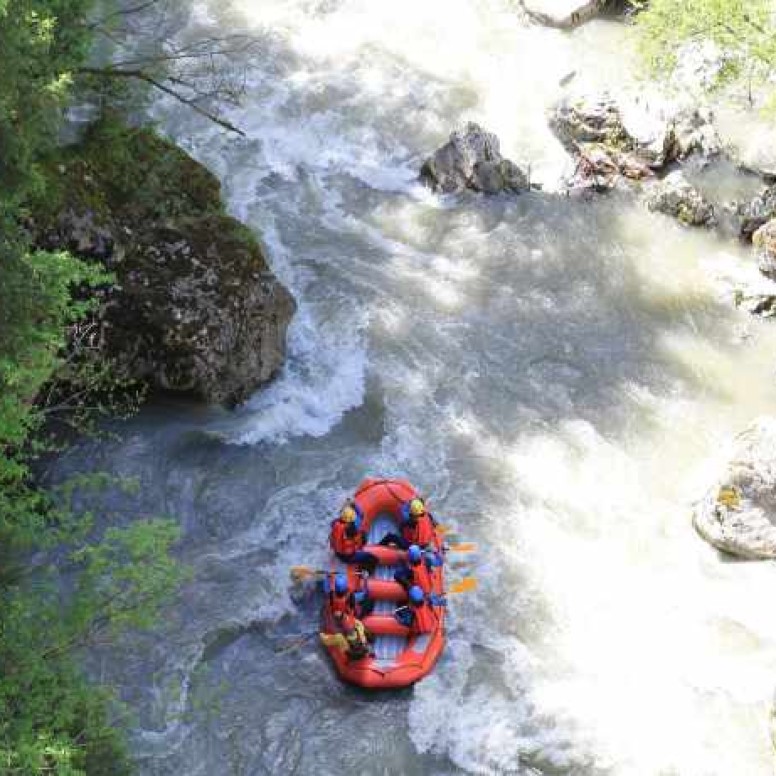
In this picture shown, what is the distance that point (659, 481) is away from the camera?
35.7ft

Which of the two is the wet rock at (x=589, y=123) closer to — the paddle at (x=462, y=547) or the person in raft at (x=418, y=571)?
the paddle at (x=462, y=547)

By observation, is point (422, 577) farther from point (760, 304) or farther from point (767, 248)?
point (767, 248)

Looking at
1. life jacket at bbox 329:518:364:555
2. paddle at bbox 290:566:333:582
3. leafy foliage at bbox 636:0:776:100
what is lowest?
paddle at bbox 290:566:333:582

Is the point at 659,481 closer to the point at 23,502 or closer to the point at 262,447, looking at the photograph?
the point at 262,447

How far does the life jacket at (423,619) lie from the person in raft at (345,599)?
461mm

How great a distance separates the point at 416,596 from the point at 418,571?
1.32 feet

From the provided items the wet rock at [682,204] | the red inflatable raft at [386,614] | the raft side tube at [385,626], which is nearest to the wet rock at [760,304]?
the wet rock at [682,204]

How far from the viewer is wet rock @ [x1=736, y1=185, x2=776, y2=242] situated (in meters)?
13.9

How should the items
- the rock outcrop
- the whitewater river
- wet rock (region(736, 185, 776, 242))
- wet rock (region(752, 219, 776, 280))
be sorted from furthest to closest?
the rock outcrop
wet rock (region(736, 185, 776, 242))
wet rock (region(752, 219, 776, 280))
the whitewater river

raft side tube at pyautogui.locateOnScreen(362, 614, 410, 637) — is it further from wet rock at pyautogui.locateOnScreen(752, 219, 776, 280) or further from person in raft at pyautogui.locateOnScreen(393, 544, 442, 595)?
wet rock at pyautogui.locateOnScreen(752, 219, 776, 280)

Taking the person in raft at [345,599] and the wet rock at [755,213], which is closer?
the person in raft at [345,599]

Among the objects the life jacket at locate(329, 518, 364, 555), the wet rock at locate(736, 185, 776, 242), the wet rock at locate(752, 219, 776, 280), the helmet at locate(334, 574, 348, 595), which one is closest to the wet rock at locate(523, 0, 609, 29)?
the wet rock at locate(736, 185, 776, 242)

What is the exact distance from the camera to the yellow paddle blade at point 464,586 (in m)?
9.64

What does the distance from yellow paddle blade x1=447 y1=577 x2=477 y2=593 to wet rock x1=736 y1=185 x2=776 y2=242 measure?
7157 mm
